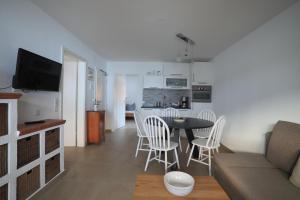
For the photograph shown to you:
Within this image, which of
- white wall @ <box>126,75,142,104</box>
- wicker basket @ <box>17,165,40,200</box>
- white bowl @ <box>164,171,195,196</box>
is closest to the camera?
white bowl @ <box>164,171,195,196</box>

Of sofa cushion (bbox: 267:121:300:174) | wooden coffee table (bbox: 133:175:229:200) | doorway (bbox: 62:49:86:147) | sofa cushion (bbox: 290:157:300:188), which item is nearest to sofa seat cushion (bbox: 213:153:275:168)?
sofa cushion (bbox: 267:121:300:174)

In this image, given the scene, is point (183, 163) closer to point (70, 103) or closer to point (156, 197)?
point (156, 197)

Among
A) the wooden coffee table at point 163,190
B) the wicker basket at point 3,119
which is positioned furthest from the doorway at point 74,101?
the wooden coffee table at point 163,190

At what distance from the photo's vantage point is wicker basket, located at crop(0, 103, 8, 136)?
1408 mm

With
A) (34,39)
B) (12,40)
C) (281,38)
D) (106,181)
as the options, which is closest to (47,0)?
(34,39)

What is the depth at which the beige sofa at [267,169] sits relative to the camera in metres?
1.32

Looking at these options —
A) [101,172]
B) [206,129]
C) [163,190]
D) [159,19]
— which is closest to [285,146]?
[163,190]

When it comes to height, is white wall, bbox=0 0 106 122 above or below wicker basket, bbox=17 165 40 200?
above

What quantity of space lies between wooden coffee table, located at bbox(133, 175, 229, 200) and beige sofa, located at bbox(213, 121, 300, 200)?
0.98 feet

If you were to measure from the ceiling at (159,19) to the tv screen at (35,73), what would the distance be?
2.59ft

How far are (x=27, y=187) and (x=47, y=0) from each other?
227 centimetres

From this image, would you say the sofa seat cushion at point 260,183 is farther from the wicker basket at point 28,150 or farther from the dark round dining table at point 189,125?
the wicker basket at point 28,150

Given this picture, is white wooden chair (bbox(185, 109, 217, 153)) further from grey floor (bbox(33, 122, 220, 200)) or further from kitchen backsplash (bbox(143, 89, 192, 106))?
kitchen backsplash (bbox(143, 89, 192, 106))

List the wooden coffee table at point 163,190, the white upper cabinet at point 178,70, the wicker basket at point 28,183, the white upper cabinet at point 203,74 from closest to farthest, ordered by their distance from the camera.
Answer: the wooden coffee table at point 163,190 → the wicker basket at point 28,183 → the white upper cabinet at point 203,74 → the white upper cabinet at point 178,70
